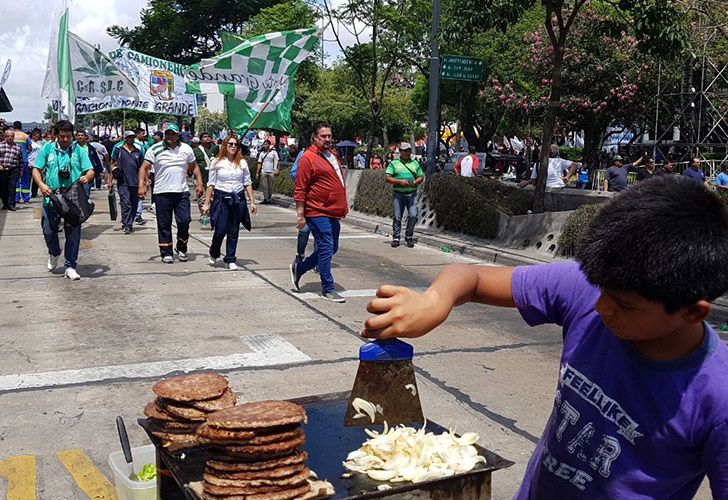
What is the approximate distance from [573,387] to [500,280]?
1.13 ft

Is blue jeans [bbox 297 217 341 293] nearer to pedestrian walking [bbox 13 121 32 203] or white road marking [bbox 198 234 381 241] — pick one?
white road marking [bbox 198 234 381 241]

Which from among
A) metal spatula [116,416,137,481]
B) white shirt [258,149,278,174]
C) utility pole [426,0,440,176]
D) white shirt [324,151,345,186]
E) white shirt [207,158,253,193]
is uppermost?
utility pole [426,0,440,176]

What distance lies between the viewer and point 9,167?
1794 centimetres

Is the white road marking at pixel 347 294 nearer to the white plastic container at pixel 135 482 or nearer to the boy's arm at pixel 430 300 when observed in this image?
the white plastic container at pixel 135 482

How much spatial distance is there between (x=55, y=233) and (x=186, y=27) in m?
37.2

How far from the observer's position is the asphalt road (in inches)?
187

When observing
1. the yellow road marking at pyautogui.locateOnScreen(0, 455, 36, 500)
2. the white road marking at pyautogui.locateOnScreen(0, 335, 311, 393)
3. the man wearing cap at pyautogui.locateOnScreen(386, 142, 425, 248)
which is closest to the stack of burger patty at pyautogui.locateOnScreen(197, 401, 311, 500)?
the yellow road marking at pyautogui.locateOnScreen(0, 455, 36, 500)

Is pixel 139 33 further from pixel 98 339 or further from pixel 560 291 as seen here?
pixel 560 291

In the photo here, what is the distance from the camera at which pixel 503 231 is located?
1360 centimetres

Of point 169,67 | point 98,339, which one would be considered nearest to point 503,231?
point 98,339

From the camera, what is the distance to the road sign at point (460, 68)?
50.8 feet

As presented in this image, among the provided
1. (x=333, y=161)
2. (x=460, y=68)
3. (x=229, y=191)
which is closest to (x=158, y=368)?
(x=333, y=161)

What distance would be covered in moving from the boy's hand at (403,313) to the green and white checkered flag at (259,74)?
1415 centimetres

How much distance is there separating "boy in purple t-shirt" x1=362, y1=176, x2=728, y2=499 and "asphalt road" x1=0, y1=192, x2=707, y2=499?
2557 millimetres
